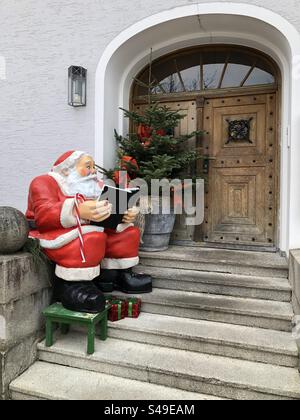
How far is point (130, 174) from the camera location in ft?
12.8

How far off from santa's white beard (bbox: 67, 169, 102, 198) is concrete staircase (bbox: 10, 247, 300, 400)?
3.75 ft

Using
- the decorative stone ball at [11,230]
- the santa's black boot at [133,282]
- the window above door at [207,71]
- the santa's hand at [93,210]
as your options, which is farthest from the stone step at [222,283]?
the window above door at [207,71]

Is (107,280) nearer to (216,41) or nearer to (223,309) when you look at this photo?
(223,309)

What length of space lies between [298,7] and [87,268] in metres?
3.56

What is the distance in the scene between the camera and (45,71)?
4.36 meters

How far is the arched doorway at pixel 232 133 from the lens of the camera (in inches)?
160

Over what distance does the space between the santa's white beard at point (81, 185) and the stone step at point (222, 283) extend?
1110 mm

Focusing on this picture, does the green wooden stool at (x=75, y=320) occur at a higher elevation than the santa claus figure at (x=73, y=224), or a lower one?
lower

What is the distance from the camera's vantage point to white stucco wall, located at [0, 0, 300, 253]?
13.5ft

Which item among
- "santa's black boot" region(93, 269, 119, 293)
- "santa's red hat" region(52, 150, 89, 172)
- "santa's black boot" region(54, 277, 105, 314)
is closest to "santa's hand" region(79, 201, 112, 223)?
"santa's red hat" region(52, 150, 89, 172)

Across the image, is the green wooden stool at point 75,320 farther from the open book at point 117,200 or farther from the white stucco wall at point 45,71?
the white stucco wall at point 45,71

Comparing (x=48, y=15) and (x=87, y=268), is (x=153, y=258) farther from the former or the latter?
(x=48, y=15)

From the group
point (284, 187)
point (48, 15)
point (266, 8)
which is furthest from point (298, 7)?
point (48, 15)

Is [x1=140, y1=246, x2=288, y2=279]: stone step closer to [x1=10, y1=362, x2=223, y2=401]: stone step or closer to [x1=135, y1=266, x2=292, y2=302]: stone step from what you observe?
[x1=135, y1=266, x2=292, y2=302]: stone step
